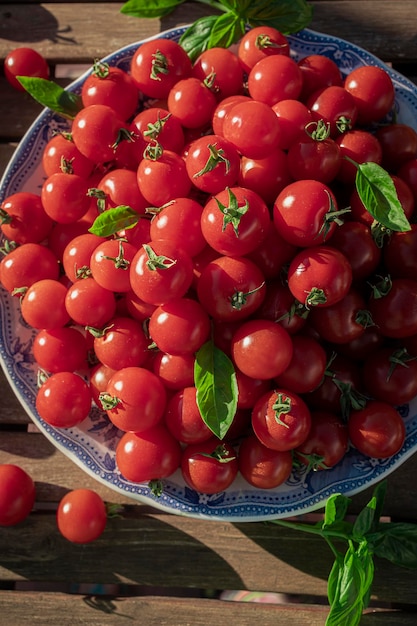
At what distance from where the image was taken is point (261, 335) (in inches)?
33.0

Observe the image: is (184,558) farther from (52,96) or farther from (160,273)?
(52,96)

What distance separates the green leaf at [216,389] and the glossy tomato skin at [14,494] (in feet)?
1.49

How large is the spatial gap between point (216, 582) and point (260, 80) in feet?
2.91

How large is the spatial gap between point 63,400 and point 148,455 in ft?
0.53

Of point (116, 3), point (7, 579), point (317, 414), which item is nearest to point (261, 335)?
point (317, 414)

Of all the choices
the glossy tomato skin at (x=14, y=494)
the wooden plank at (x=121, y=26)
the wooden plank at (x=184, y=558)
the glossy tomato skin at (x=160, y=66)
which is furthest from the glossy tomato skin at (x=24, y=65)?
the wooden plank at (x=184, y=558)

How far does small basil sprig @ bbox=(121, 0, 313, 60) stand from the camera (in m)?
1.03

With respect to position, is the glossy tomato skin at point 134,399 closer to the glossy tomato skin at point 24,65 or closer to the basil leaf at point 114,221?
the basil leaf at point 114,221

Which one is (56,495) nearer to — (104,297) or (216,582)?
(216,582)

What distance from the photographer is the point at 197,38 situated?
106 cm

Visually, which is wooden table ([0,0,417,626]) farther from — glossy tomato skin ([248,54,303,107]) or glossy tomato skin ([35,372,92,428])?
glossy tomato skin ([248,54,303,107])

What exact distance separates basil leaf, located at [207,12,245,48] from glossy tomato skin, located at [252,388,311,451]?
0.62 metres

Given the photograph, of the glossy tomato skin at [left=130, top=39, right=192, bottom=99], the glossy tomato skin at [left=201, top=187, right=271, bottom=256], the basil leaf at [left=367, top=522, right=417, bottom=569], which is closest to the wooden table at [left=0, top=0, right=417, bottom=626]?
the basil leaf at [left=367, top=522, right=417, bottom=569]

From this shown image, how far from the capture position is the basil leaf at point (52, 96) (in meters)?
1.00
